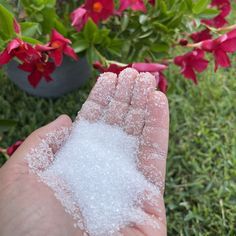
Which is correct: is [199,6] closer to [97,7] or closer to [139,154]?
[97,7]

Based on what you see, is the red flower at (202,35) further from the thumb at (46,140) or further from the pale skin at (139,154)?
the thumb at (46,140)

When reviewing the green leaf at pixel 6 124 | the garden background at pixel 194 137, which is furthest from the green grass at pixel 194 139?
the green leaf at pixel 6 124

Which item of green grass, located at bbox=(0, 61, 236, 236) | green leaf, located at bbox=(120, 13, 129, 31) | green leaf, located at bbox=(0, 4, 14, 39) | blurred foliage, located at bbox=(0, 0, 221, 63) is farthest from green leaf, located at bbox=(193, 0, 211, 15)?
green leaf, located at bbox=(0, 4, 14, 39)

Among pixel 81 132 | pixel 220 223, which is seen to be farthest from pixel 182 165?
pixel 81 132

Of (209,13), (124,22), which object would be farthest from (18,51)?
(209,13)

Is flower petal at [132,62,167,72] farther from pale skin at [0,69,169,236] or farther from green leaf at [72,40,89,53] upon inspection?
green leaf at [72,40,89,53]

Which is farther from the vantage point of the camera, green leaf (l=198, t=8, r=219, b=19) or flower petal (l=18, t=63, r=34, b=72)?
green leaf (l=198, t=8, r=219, b=19)
